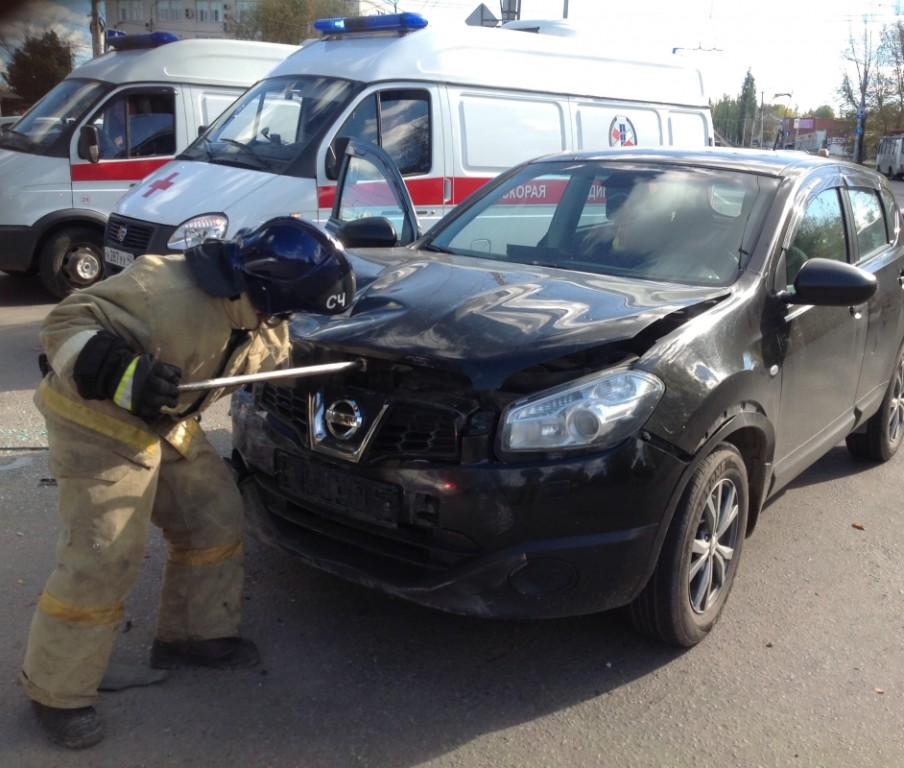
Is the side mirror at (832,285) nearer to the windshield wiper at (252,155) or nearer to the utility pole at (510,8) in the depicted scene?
the windshield wiper at (252,155)

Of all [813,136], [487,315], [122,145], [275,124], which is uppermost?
[275,124]

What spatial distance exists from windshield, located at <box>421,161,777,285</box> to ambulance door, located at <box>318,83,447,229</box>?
278 cm

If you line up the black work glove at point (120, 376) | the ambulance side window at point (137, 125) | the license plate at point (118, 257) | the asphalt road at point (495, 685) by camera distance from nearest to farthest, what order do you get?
the black work glove at point (120, 376) → the asphalt road at point (495, 685) → the license plate at point (118, 257) → the ambulance side window at point (137, 125)

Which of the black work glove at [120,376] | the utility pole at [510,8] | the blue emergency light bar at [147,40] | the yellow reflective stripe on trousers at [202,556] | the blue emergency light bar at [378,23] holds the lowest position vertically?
the yellow reflective stripe on trousers at [202,556]

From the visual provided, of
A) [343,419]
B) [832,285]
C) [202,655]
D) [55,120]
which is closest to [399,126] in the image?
[55,120]

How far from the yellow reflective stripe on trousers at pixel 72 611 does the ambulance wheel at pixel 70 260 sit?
22.9 feet

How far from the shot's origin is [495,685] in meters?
3.23

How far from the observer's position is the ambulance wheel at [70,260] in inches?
364

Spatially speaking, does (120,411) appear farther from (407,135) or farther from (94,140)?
(94,140)

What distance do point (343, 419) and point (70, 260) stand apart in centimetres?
709

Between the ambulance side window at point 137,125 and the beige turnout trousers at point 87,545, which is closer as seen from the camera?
the beige turnout trousers at point 87,545

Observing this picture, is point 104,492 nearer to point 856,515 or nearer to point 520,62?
point 856,515

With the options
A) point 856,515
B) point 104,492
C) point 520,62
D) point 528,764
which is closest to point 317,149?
point 520,62

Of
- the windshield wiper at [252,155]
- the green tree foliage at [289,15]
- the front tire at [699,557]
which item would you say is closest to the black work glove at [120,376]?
the front tire at [699,557]
